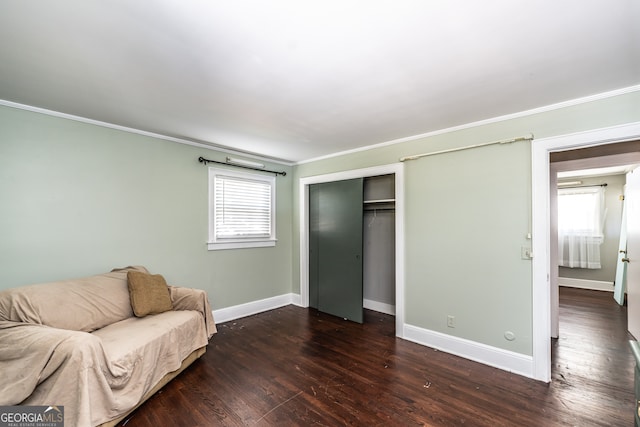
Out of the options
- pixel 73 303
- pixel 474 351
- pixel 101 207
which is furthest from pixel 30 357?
pixel 474 351

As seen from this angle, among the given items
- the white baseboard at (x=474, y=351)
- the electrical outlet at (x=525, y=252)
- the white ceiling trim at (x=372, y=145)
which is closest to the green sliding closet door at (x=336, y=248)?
the white ceiling trim at (x=372, y=145)

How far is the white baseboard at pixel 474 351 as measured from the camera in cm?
258

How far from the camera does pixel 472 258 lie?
2.92m

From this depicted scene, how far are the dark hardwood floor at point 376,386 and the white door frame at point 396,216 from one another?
1.82 ft

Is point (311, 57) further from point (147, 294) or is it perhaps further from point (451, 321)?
point (451, 321)

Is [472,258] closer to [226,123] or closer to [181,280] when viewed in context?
[226,123]

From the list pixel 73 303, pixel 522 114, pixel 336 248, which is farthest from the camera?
pixel 336 248

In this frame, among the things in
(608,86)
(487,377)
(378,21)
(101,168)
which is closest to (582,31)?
(608,86)

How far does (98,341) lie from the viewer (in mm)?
1778

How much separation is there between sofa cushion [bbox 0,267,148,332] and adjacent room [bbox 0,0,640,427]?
0.05 ft

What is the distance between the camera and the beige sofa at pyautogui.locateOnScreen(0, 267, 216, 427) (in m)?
1.62

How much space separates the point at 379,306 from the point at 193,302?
9.40 feet

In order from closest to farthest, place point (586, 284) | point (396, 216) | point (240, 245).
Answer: point (396, 216), point (240, 245), point (586, 284)

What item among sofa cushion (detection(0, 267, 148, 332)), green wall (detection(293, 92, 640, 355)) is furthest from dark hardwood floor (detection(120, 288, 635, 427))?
sofa cushion (detection(0, 267, 148, 332))
